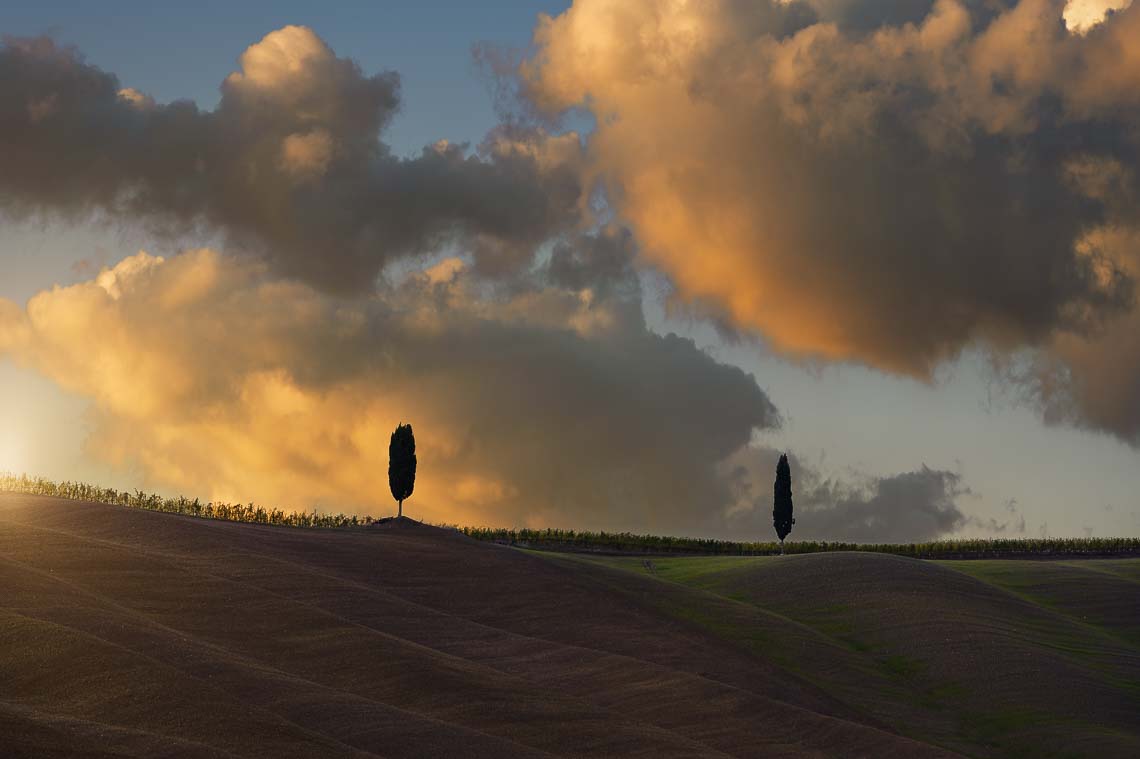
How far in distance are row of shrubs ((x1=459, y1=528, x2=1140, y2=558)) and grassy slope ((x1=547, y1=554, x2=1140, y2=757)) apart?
14.2 m

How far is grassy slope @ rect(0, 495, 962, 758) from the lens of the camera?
1972cm

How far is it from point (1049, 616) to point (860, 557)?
7.01 meters

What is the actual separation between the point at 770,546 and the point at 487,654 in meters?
42.0

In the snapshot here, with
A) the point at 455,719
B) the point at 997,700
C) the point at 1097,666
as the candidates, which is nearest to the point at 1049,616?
the point at 1097,666

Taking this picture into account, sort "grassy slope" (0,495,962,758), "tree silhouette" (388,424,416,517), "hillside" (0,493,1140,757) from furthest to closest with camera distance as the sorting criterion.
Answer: "tree silhouette" (388,424,416,517)
"hillside" (0,493,1140,757)
"grassy slope" (0,495,962,758)

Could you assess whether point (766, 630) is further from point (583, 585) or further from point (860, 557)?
point (860, 557)

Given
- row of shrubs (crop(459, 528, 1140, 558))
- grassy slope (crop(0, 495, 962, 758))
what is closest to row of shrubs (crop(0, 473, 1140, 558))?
row of shrubs (crop(459, 528, 1140, 558))

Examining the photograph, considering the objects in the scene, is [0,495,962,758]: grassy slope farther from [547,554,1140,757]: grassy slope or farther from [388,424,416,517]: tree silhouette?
[388,424,416,517]: tree silhouette

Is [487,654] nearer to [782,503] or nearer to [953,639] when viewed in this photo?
[953,639]

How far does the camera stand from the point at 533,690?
78.0ft

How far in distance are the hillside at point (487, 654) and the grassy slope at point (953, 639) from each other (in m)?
0.10

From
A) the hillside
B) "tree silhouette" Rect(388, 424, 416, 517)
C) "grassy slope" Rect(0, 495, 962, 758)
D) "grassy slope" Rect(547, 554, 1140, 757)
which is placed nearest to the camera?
"grassy slope" Rect(0, 495, 962, 758)

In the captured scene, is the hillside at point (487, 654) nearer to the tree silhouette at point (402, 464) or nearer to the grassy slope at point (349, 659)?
the grassy slope at point (349, 659)

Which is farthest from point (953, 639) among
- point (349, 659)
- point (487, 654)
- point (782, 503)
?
point (782, 503)
